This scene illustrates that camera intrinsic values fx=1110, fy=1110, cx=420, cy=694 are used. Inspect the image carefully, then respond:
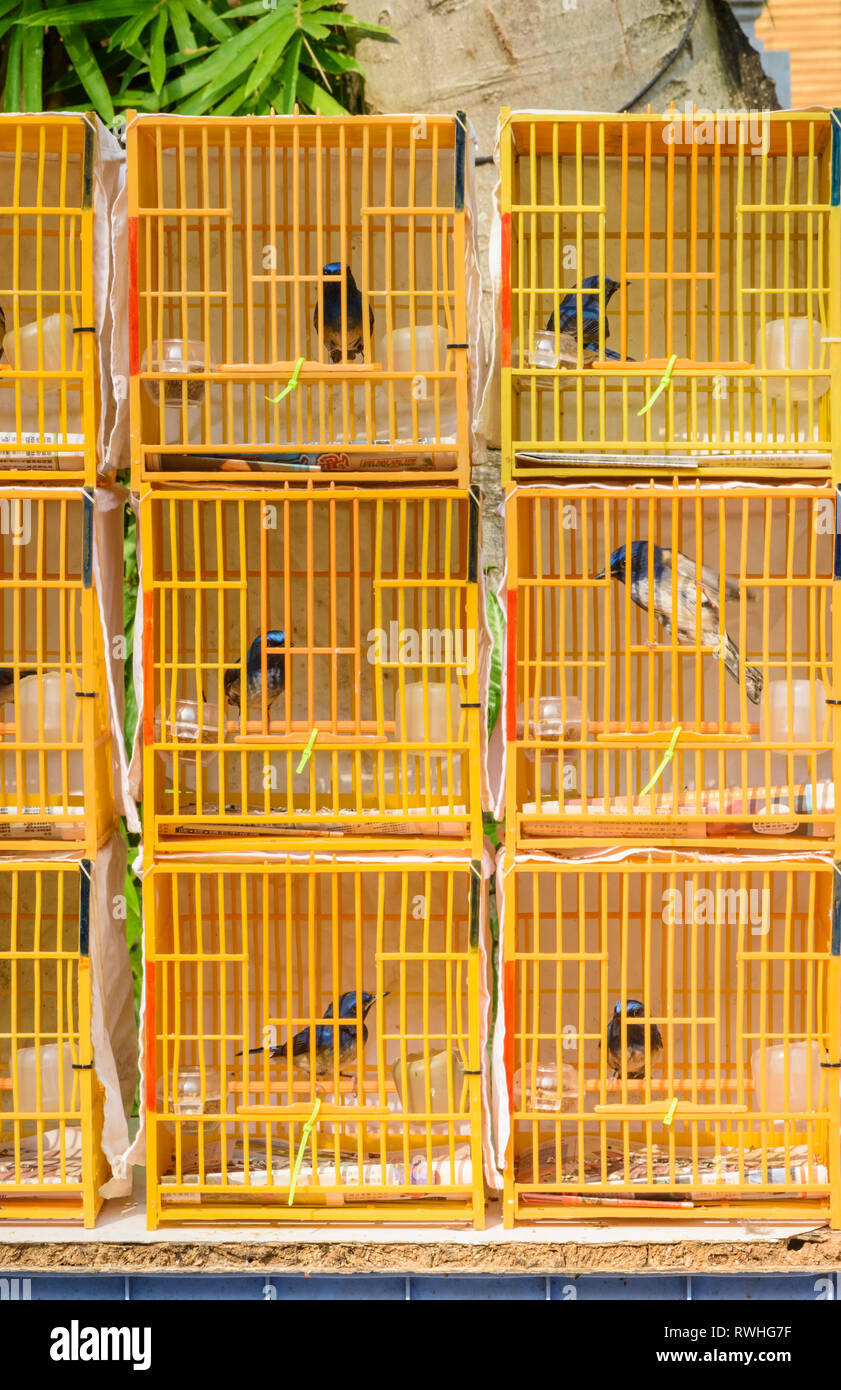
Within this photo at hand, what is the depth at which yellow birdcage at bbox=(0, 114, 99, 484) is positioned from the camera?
69.3 inches

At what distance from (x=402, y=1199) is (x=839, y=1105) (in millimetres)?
726

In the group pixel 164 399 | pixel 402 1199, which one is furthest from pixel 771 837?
pixel 164 399

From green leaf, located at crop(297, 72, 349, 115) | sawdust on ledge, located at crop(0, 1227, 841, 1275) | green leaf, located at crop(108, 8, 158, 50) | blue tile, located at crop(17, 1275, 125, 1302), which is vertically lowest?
blue tile, located at crop(17, 1275, 125, 1302)

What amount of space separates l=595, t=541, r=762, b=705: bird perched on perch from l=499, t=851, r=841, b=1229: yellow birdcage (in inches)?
12.8

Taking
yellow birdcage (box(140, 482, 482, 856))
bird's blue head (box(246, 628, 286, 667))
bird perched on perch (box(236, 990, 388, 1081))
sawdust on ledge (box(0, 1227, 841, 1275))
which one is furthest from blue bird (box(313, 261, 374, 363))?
sawdust on ledge (box(0, 1227, 841, 1275))

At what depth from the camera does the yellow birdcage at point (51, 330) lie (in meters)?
1.76

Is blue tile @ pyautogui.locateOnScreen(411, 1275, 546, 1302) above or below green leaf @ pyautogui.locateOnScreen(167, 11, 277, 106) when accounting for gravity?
below

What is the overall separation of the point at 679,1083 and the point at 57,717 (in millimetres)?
1201

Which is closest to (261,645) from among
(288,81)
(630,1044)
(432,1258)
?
(630,1044)

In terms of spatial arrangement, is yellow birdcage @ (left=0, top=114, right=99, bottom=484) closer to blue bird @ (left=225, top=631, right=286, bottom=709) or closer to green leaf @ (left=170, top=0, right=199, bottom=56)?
blue bird @ (left=225, top=631, right=286, bottom=709)

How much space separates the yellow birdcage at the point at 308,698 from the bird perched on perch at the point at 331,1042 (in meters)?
0.29

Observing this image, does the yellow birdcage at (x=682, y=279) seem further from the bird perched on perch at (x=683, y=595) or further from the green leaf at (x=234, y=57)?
the green leaf at (x=234, y=57)
